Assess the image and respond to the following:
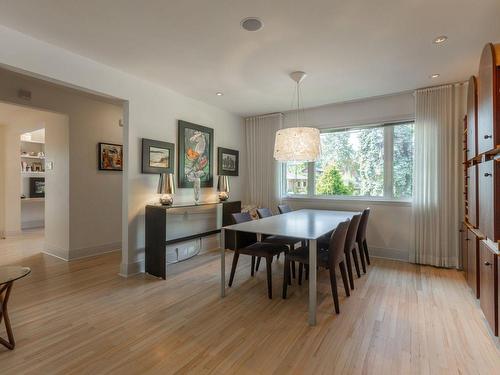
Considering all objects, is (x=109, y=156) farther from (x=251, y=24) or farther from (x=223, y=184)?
(x=251, y=24)

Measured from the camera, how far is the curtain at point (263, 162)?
5082 mm

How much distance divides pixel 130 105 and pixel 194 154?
4.10 feet

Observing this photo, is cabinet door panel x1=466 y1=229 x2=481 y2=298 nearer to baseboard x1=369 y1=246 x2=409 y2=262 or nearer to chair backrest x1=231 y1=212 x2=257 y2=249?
baseboard x1=369 y1=246 x2=409 y2=262

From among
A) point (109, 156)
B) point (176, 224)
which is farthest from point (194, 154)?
point (109, 156)

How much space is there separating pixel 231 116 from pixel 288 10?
3.17m

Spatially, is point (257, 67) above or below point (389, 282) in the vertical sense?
above

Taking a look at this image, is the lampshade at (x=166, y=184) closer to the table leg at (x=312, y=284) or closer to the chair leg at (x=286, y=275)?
the chair leg at (x=286, y=275)

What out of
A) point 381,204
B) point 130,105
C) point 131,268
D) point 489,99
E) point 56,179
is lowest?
point 131,268

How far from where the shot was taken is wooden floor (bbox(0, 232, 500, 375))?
175cm

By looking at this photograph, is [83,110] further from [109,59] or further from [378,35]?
[378,35]

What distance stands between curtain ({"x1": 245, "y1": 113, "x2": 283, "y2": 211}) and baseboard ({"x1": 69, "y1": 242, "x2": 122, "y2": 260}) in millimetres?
2621

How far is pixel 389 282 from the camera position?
315 centimetres

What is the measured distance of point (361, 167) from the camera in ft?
14.7

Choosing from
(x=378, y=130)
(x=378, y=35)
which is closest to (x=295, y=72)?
(x=378, y=35)
